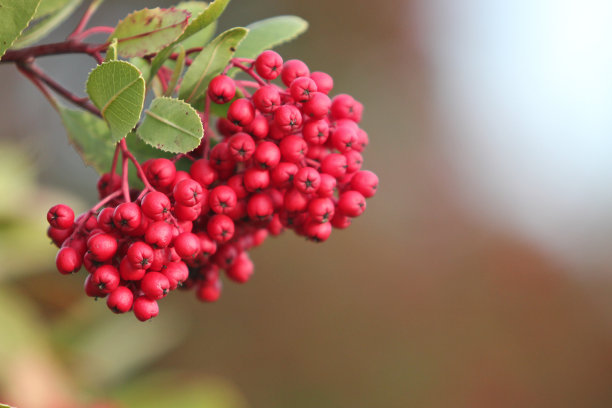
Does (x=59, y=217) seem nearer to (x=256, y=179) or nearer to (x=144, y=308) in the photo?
(x=144, y=308)

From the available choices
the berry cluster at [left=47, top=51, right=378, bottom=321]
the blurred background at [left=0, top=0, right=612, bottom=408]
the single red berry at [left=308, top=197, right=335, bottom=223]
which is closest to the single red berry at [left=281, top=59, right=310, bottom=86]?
the berry cluster at [left=47, top=51, right=378, bottom=321]

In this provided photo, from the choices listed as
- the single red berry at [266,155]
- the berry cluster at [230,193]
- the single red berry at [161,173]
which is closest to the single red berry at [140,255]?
the berry cluster at [230,193]

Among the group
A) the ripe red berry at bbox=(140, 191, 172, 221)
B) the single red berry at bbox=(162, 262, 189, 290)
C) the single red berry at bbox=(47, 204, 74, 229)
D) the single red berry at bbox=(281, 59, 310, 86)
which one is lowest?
the single red berry at bbox=(47, 204, 74, 229)

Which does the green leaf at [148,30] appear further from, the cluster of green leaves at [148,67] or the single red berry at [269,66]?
the single red berry at [269,66]

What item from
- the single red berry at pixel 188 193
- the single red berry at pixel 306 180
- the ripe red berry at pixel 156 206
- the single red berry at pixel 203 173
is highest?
the single red berry at pixel 306 180

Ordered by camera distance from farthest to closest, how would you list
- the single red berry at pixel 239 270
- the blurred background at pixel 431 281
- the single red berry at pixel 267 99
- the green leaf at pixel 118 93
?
the blurred background at pixel 431 281 → the single red berry at pixel 239 270 → the single red berry at pixel 267 99 → the green leaf at pixel 118 93

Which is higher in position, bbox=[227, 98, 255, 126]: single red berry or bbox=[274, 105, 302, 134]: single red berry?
bbox=[274, 105, 302, 134]: single red berry

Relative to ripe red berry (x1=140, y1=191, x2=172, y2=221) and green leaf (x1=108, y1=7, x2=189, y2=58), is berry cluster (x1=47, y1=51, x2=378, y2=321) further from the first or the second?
green leaf (x1=108, y1=7, x2=189, y2=58)
